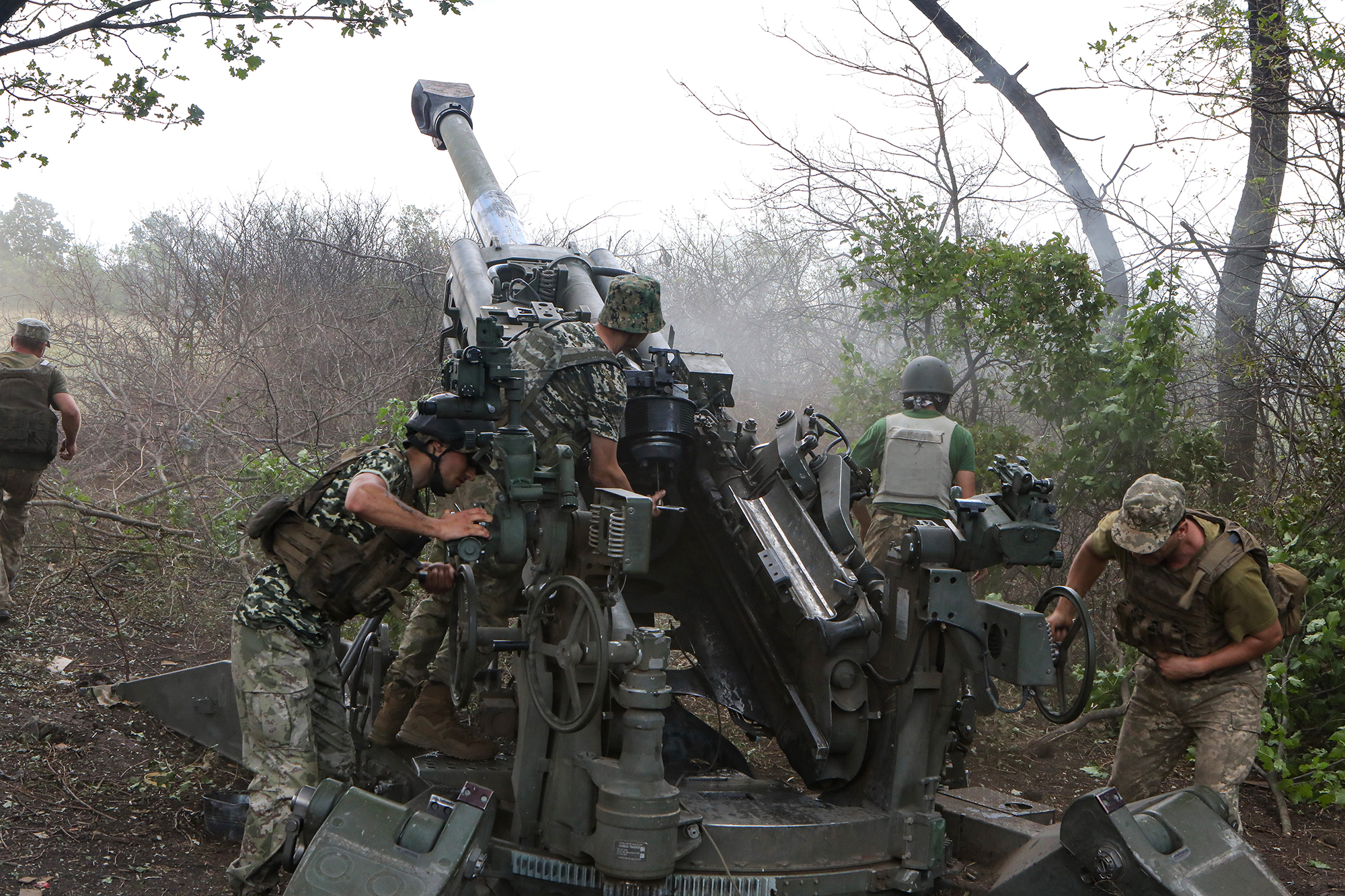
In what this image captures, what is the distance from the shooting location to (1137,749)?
15.5ft

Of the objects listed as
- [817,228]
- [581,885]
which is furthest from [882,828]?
[817,228]

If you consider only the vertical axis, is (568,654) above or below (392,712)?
above

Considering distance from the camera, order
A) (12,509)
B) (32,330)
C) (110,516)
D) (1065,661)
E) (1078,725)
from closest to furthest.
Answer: (1065,661) < (1078,725) < (12,509) < (32,330) < (110,516)

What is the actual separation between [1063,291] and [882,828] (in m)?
5.03

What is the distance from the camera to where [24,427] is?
7121mm

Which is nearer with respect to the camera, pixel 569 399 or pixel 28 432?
pixel 569 399

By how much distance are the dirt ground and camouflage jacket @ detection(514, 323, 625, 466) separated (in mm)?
2136

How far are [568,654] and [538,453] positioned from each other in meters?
1.26

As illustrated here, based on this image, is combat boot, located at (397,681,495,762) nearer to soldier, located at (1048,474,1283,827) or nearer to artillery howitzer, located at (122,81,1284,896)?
artillery howitzer, located at (122,81,1284,896)

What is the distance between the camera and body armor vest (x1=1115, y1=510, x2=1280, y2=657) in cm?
435

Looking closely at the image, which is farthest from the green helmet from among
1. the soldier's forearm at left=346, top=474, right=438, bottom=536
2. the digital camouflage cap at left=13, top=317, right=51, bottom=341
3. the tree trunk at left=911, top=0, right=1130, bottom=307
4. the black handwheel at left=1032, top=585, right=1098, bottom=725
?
the digital camouflage cap at left=13, top=317, right=51, bottom=341

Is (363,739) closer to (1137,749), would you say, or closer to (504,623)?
(504,623)

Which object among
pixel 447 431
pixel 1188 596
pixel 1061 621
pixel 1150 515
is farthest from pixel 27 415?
pixel 1188 596

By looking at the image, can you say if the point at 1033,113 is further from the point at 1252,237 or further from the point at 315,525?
the point at 315,525
